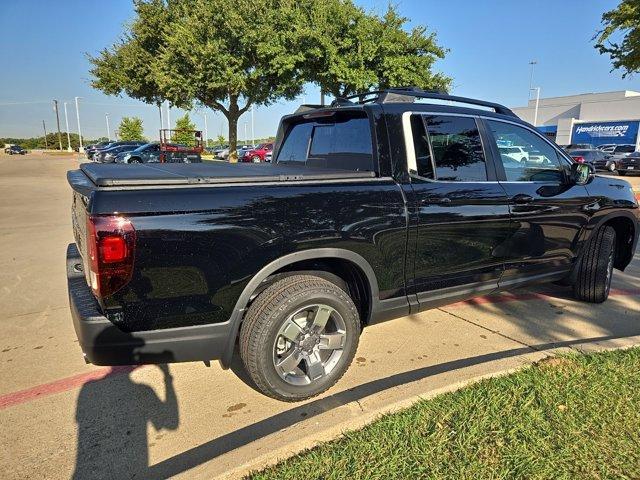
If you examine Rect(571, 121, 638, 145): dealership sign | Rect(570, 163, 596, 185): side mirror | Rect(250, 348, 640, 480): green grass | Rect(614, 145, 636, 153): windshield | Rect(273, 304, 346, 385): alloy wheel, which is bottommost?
Rect(250, 348, 640, 480): green grass

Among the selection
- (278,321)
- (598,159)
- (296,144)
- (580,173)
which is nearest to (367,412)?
(278,321)

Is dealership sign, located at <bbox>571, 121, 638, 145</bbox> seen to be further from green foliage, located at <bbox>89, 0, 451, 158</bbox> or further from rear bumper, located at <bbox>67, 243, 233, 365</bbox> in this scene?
rear bumper, located at <bbox>67, 243, 233, 365</bbox>

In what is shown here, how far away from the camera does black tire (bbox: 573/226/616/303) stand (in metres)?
4.31

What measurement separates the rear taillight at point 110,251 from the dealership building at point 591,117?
4797 cm

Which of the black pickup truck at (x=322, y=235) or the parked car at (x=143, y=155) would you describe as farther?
the parked car at (x=143, y=155)

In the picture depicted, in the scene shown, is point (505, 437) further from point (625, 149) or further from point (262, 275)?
point (625, 149)

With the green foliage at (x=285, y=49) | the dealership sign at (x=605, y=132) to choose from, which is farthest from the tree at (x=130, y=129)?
the dealership sign at (x=605, y=132)

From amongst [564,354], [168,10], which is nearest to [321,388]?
[564,354]

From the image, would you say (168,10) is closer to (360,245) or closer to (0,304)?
(0,304)

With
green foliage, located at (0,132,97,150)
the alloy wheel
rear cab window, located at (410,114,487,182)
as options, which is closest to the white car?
rear cab window, located at (410,114,487,182)

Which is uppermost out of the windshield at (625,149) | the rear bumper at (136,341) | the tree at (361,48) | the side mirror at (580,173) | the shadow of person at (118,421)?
the tree at (361,48)

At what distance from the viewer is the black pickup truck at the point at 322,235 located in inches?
87.2

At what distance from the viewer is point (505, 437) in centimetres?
232

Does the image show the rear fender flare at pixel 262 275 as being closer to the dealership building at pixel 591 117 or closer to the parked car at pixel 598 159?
A: the parked car at pixel 598 159
